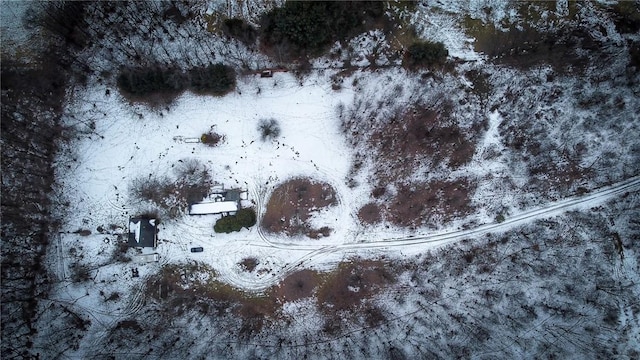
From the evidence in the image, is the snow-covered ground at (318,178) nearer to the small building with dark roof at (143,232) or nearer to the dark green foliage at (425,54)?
the small building with dark roof at (143,232)

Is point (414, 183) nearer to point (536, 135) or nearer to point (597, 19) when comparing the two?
point (536, 135)

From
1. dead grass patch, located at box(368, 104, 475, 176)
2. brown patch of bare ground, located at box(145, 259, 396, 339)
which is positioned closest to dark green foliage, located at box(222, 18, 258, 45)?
dead grass patch, located at box(368, 104, 475, 176)

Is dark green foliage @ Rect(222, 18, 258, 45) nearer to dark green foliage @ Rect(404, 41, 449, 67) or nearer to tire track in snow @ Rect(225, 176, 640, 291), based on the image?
dark green foliage @ Rect(404, 41, 449, 67)

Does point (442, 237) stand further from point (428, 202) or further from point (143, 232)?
point (143, 232)

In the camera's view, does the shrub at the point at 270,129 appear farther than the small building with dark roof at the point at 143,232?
Yes

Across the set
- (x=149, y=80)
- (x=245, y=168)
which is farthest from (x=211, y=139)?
(x=149, y=80)

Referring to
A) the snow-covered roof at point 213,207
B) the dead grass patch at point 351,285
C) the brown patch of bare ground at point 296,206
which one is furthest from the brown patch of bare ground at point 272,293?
the snow-covered roof at point 213,207
